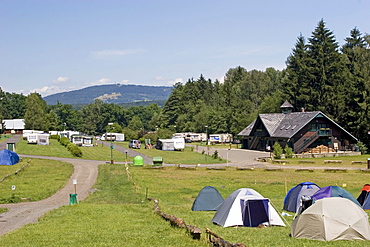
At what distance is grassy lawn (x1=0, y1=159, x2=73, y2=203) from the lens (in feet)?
96.9

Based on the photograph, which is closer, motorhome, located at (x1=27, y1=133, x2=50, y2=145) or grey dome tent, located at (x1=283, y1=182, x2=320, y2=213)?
grey dome tent, located at (x1=283, y1=182, x2=320, y2=213)

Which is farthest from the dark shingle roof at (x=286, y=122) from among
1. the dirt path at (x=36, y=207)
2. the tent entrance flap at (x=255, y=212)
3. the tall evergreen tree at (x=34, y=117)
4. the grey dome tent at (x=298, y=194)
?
the tall evergreen tree at (x=34, y=117)

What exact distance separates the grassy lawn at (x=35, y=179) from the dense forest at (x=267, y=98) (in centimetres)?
4702

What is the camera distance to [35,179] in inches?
1499

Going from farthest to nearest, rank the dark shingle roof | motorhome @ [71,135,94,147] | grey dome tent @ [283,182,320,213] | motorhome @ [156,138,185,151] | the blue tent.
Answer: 1. motorhome @ [71,135,94,147]
2. motorhome @ [156,138,185,151]
3. the dark shingle roof
4. the blue tent
5. grey dome tent @ [283,182,320,213]

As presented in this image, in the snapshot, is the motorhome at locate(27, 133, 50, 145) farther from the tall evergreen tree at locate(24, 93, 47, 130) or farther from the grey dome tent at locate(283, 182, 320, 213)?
the grey dome tent at locate(283, 182, 320, 213)

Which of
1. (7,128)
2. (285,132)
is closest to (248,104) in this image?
(285,132)

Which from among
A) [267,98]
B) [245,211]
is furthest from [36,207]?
[267,98]

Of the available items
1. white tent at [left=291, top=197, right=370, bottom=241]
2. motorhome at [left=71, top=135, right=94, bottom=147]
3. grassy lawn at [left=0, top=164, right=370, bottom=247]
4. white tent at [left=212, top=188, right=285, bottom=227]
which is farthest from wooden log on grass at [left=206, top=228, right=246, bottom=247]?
motorhome at [left=71, top=135, right=94, bottom=147]

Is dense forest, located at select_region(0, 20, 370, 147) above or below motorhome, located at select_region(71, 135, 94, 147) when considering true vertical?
above

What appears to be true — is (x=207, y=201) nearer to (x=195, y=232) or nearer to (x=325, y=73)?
(x=195, y=232)

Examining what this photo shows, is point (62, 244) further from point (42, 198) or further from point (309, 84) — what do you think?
point (309, 84)

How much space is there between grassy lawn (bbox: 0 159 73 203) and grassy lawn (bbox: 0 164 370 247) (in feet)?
10.9

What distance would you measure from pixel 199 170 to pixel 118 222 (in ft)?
96.9
